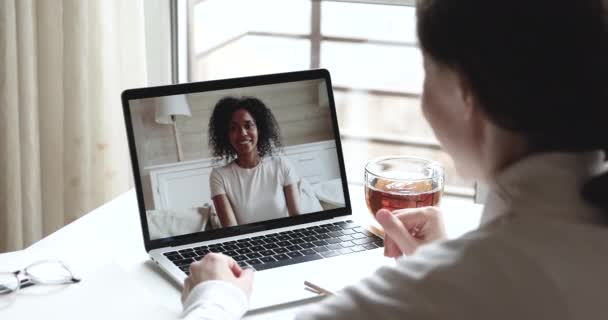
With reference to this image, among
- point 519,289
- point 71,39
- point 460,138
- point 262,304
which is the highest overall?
point 71,39

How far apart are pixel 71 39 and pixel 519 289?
4.62ft

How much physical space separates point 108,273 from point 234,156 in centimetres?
27

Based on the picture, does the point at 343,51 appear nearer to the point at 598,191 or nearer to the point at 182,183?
the point at 182,183

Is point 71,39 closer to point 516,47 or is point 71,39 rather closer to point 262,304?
point 262,304

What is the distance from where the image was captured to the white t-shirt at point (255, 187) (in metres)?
1.35

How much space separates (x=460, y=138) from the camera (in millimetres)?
829

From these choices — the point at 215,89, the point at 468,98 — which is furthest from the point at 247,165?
the point at 468,98

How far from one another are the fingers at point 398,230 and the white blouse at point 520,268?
0.45m

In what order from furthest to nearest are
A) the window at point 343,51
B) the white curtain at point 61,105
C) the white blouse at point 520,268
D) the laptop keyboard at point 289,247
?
the window at point 343,51
the white curtain at point 61,105
the laptop keyboard at point 289,247
the white blouse at point 520,268

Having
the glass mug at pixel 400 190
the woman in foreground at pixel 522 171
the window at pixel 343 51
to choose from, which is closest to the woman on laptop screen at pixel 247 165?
the glass mug at pixel 400 190

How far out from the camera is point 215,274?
1072 mm

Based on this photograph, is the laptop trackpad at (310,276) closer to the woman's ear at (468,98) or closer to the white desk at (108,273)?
the white desk at (108,273)

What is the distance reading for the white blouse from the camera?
69 centimetres

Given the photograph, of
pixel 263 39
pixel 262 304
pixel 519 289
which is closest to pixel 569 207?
pixel 519 289
